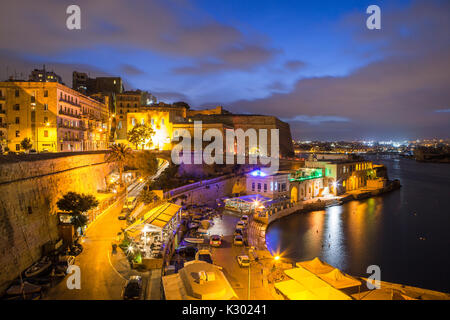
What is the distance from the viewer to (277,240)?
68.1 feet

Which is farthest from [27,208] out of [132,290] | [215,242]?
[215,242]

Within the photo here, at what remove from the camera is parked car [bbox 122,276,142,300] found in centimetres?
836

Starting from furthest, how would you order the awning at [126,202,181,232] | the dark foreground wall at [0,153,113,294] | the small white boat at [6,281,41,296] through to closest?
the awning at [126,202,181,232], the dark foreground wall at [0,153,113,294], the small white boat at [6,281,41,296]

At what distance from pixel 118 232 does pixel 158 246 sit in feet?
8.74

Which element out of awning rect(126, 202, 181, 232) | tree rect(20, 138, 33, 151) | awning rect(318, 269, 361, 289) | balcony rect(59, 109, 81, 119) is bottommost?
awning rect(318, 269, 361, 289)

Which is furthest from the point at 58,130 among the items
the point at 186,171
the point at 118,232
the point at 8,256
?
the point at 8,256

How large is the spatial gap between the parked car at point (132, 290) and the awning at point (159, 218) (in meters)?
3.66

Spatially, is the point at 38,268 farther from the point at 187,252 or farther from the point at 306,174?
the point at 306,174

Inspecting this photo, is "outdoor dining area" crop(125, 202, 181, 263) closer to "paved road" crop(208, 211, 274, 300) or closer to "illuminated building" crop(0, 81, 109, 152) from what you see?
"paved road" crop(208, 211, 274, 300)

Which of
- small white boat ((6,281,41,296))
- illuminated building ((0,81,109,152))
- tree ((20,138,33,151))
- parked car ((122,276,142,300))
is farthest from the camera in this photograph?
illuminated building ((0,81,109,152))

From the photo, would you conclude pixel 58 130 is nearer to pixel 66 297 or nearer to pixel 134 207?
pixel 134 207

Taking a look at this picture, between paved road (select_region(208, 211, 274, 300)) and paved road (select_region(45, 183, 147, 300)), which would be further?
paved road (select_region(208, 211, 274, 300))

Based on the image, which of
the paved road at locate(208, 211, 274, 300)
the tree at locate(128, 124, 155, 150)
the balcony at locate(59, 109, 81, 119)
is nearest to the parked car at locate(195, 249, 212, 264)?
the paved road at locate(208, 211, 274, 300)

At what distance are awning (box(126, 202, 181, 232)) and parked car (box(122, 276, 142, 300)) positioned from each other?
3656 mm
